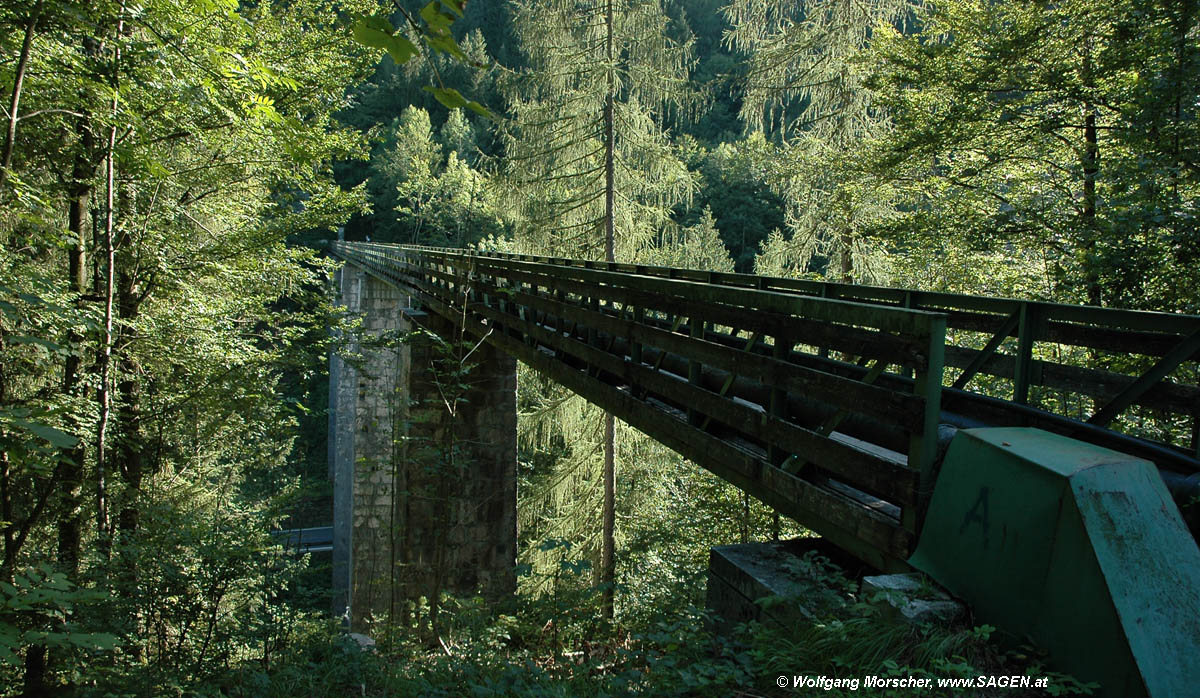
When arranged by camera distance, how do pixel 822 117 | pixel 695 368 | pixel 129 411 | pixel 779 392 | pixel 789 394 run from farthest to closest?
pixel 822 117
pixel 129 411
pixel 695 368
pixel 789 394
pixel 779 392

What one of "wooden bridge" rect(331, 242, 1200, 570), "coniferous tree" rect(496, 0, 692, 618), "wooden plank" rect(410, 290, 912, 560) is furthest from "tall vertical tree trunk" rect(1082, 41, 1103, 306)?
"coniferous tree" rect(496, 0, 692, 618)

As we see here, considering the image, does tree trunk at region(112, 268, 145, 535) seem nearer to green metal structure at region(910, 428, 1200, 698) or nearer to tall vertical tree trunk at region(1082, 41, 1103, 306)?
green metal structure at region(910, 428, 1200, 698)

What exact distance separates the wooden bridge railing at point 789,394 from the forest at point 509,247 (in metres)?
0.41

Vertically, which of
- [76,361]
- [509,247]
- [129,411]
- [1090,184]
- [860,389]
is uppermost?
[1090,184]

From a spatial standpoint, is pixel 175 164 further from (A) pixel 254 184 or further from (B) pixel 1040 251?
(B) pixel 1040 251

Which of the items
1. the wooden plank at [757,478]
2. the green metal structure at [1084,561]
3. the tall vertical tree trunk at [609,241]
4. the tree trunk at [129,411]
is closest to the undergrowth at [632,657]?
the green metal structure at [1084,561]

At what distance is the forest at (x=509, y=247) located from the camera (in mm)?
3838

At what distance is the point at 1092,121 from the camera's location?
27.3ft

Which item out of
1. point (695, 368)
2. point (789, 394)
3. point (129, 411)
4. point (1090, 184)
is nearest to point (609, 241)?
point (1090, 184)

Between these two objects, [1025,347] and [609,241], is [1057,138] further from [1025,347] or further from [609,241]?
[609,241]

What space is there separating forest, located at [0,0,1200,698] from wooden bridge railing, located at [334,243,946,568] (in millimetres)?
410

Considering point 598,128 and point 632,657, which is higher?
point 598,128

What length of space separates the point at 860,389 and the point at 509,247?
47.1 feet

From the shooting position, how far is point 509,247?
16.6 meters
